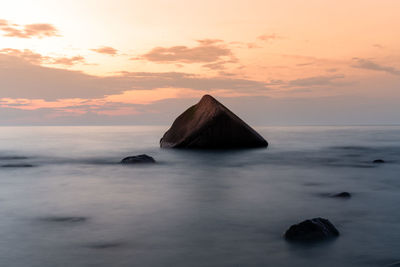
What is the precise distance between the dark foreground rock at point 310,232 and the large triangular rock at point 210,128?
18208 mm

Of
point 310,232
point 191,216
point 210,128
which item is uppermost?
point 210,128

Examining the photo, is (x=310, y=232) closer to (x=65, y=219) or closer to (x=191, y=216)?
(x=191, y=216)

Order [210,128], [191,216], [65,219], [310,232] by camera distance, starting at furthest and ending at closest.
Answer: [210,128] < [191,216] < [65,219] < [310,232]

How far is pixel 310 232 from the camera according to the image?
6.93 metres

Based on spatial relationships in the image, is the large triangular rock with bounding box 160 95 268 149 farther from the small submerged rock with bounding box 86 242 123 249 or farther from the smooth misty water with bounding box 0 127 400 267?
the small submerged rock with bounding box 86 242 123 249

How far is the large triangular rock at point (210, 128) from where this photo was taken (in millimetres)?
25609

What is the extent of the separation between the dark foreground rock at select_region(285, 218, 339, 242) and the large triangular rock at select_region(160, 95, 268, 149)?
59.7 feet

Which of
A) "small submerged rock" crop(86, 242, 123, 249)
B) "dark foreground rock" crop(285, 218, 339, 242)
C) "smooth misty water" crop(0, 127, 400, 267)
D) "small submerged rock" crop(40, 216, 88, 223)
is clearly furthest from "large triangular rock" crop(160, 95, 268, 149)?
"small submerged rock" crop(86, 242, 123, 249)

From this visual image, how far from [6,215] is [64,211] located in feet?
4.44

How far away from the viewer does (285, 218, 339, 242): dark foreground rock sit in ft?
22.6

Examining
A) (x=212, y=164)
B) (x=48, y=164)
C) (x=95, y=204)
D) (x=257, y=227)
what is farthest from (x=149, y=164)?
(x=257, y=227)

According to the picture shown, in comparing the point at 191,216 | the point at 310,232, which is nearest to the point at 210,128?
the point at 191,216

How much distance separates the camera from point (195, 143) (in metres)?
26.4

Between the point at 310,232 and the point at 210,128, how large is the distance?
1938 centimetres
